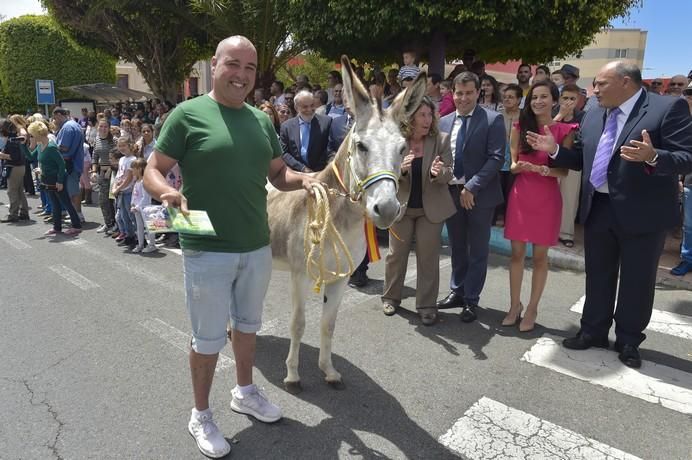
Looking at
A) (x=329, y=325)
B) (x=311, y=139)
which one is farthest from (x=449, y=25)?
(x=329, y=325)

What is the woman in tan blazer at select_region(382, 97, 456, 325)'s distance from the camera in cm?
447

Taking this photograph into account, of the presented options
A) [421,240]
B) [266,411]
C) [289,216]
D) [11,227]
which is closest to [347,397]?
[266,411]

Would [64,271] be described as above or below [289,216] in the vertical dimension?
below

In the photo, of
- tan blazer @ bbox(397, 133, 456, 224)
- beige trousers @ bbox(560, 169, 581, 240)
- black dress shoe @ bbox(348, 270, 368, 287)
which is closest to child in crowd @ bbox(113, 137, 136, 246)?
black dress shoe @ bbox(348, 270, 368, 287)

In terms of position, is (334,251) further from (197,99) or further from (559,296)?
(559,296)

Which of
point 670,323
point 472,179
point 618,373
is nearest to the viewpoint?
point 618,373

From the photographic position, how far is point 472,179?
457 cm

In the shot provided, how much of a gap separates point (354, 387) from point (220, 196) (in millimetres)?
1934

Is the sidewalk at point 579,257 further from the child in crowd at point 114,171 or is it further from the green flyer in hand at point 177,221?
the child in crowd at point 114,171

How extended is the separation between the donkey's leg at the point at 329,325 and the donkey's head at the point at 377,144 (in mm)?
1064

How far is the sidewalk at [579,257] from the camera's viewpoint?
6016mm

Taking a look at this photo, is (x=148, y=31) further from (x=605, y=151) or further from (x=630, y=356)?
(x=630, y=356)

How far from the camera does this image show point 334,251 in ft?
10.9

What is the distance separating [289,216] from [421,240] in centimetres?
166
